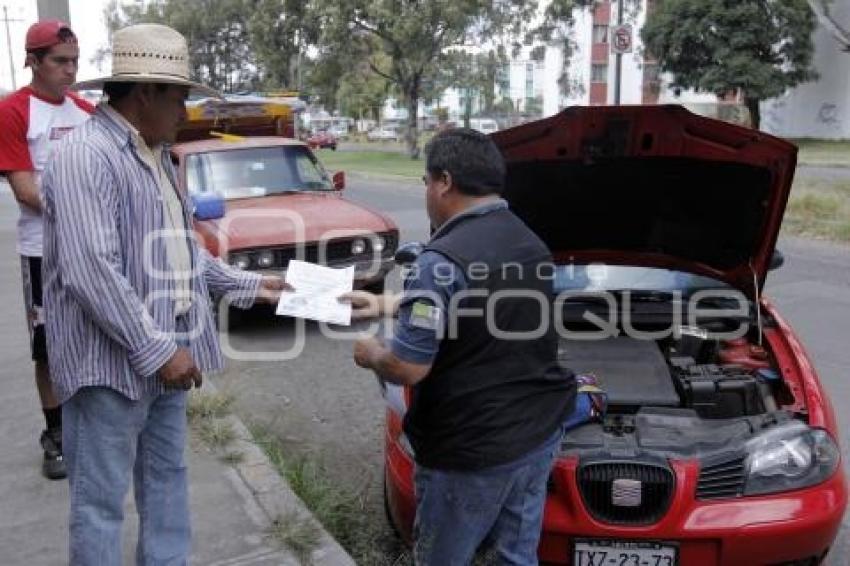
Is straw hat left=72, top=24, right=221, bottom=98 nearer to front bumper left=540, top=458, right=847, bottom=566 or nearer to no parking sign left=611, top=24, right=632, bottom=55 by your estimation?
front bumper left=540, top=458, right=847, bottom=566

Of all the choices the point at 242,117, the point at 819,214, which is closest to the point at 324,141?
the point at 819,214

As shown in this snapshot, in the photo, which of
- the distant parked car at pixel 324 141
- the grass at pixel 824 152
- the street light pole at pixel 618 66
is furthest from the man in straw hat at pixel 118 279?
the distant parked car at pixel 324 141

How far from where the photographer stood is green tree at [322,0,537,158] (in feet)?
95.4

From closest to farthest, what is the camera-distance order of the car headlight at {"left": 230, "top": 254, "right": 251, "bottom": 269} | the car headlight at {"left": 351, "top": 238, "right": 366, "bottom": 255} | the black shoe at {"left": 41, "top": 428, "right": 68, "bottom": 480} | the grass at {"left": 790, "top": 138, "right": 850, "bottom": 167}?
1. the black shoe at {"left": 41, "top": 428, "right": 68, "bottom": 480}
2. the car headlight at {"left": 230, "top": 254, "right": 251, "bottom": 269}
3. the car headlight at {"left": 351, "top": 238, "right": 366, "bottom": 255}
4. the grass at {"left": 790, "top": 138, "right": 850, "bottom": 167}

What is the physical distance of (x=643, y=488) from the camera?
2.83m

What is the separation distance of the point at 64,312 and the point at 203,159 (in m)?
5.85

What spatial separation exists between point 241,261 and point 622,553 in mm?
4596

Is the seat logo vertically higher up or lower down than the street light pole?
lower down

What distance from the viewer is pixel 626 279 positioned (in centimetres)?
432

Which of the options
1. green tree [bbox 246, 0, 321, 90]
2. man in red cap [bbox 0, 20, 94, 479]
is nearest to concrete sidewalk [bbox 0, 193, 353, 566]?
man in red cap [bbox 0, 20, 94, 479]

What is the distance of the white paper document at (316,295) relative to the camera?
116 inches

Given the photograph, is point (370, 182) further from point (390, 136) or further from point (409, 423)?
point (390, 136)

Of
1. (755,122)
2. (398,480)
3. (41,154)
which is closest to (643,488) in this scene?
(398,480)

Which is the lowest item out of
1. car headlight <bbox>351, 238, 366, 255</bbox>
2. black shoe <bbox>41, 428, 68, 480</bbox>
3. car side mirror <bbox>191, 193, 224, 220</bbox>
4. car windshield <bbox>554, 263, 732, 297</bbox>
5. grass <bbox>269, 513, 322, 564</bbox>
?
grass <bbox>269, 513, 322, 564</bbox>
